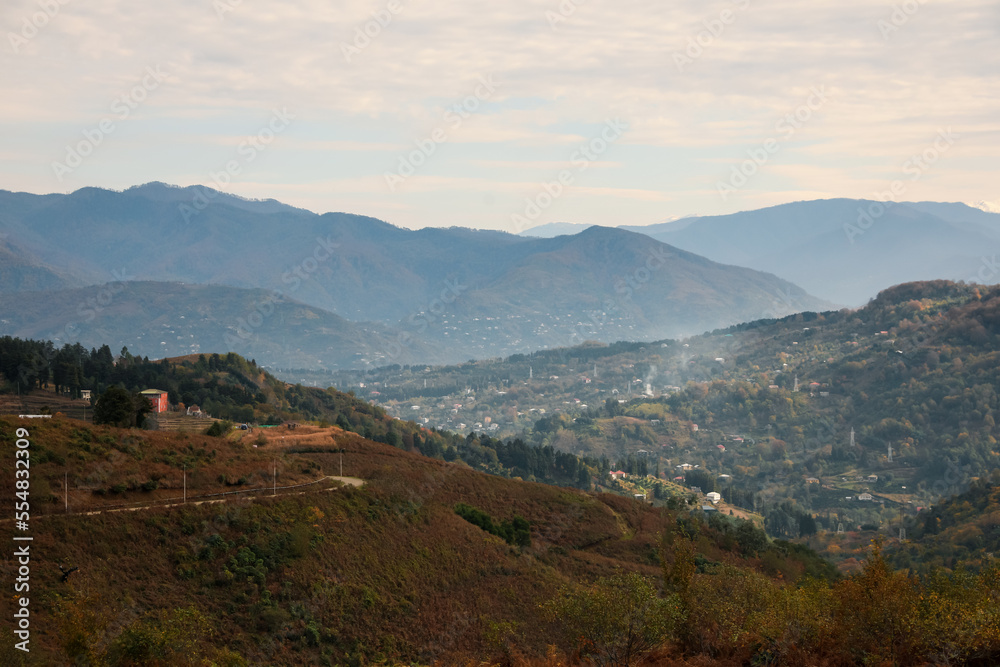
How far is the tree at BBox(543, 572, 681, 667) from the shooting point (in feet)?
104

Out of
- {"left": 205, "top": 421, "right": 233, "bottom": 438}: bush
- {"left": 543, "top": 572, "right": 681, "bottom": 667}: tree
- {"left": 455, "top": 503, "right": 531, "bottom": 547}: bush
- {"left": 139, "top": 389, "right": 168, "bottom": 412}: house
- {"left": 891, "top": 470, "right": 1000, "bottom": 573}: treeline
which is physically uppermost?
{"left": 139, "top": 389, "right": 168, "bottom": 412}: house

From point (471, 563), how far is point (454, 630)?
891 cm

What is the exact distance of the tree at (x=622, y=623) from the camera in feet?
104

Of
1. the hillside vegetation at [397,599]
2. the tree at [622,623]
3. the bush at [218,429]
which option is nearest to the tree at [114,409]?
the hillside vegetation at [397,599]

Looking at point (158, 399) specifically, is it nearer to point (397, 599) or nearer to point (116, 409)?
point (116, 409)

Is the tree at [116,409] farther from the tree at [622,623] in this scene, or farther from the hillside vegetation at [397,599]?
the tree at [622,623]

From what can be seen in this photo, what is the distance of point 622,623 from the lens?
3206 centimetres

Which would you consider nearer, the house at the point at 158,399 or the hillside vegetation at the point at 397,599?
the hillside vegetation at the point at 397,599

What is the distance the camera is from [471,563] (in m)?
52.3

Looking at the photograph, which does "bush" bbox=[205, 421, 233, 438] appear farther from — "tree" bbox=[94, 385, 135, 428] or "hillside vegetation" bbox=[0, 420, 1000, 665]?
"tree" bbox=[94, 385, 135, 428]

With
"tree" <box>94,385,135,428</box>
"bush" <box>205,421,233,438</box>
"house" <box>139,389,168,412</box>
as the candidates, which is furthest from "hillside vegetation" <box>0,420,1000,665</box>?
"house" <box>139,389,168,412</box>

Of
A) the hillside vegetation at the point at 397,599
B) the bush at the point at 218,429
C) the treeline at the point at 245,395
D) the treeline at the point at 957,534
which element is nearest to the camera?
the hillside vegetation at the point at 397,599

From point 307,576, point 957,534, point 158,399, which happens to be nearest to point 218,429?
point 307,576

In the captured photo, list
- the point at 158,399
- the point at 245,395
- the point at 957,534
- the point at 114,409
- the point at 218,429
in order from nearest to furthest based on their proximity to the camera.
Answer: the point at 114,409 → the point at 218,429 → the point at 158,399 → the point at 957,534 → the point at 245,395
